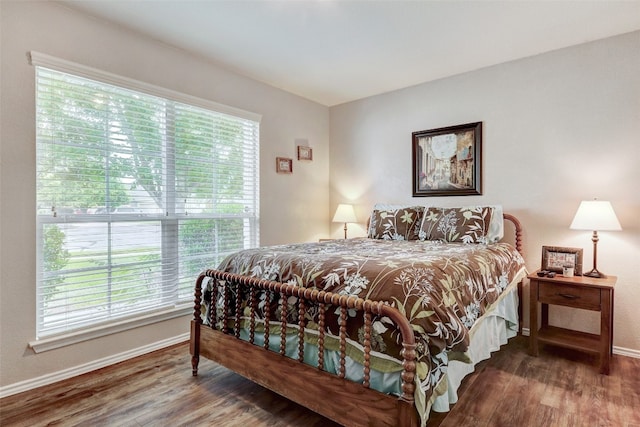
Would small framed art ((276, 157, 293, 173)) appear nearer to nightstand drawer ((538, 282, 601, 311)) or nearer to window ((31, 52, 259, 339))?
window ((31, 52, 259, 339))

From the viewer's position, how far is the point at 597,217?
2.42m

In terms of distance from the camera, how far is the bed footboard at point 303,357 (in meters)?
1.32

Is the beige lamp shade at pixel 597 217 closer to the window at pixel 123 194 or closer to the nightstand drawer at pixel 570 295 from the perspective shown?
the nightstand drawer at pixel 570 295

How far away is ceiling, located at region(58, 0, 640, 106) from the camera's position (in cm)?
226

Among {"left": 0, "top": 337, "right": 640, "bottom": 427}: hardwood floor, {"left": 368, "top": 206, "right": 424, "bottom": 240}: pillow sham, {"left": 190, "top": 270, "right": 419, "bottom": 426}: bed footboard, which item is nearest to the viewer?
{"left": 190, "top": 270, "right": 419, "bottom": 426}: bed footboard

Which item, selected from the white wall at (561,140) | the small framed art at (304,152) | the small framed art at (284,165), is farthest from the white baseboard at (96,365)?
the small framed art at (304,152)

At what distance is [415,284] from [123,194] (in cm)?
223

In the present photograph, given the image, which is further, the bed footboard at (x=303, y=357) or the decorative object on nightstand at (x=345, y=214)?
the decorative object on nightstand at (x=345, y=214)

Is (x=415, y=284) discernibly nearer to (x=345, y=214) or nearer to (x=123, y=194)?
(x=123, y=194)

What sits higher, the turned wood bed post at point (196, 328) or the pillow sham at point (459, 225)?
the pillow sham at point (459, 225)

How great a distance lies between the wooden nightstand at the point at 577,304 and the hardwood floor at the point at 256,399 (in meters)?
0.14

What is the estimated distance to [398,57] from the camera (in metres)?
3.02

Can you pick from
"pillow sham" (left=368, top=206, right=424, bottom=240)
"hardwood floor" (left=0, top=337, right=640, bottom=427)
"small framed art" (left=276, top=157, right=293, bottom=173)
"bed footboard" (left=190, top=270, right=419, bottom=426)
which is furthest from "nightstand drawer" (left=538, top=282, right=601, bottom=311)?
"small framed art" (left=276, top=157, right=293, bottom=173)

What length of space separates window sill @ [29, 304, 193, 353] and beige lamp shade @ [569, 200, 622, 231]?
10.6 feet
